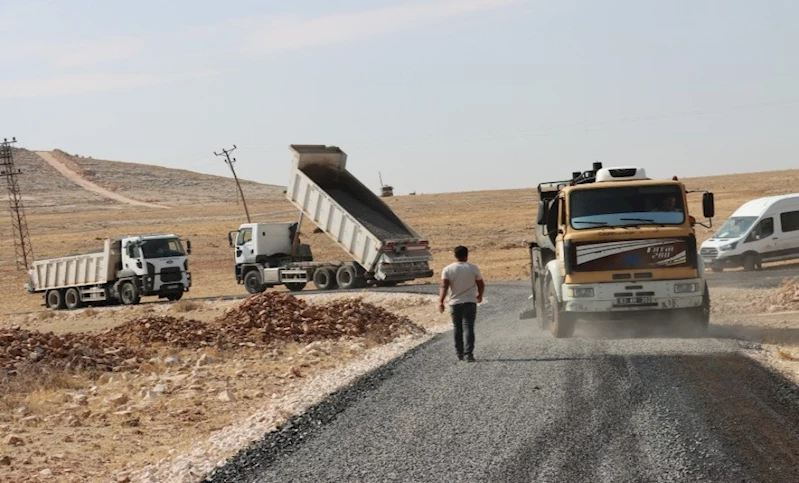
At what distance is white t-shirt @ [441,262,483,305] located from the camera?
15.5m

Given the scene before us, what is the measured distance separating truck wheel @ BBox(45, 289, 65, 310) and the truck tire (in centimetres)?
1165

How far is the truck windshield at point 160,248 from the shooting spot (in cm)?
4053

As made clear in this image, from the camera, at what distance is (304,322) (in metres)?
23.2

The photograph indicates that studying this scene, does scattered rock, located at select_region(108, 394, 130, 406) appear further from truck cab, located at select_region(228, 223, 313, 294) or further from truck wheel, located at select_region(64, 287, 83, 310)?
truck wheel, located at select_region(64, 287, 83, 310)

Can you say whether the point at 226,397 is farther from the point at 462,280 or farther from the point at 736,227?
the point at 736,227

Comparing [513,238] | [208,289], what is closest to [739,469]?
[208,289]

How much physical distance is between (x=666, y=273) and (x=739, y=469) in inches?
355

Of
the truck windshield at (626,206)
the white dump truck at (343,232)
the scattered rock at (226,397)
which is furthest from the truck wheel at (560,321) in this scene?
the white dump truck at (343,232)

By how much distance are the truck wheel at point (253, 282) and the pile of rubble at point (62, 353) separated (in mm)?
17959

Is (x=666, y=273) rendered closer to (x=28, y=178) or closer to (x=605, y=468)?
(x=605, y=468)

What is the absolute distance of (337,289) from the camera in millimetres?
39594

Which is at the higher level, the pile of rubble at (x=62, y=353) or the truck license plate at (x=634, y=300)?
the truck license plate at (x=634, y=300)

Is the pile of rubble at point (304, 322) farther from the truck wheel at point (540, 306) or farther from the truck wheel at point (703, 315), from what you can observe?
the truck wheel at point (703, 315)

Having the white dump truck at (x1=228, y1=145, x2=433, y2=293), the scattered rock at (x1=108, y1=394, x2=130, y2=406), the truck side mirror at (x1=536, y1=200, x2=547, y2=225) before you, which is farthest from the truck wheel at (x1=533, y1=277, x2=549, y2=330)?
the white dump truck at (x1=228, y1=145, x2=433, y2=293)
